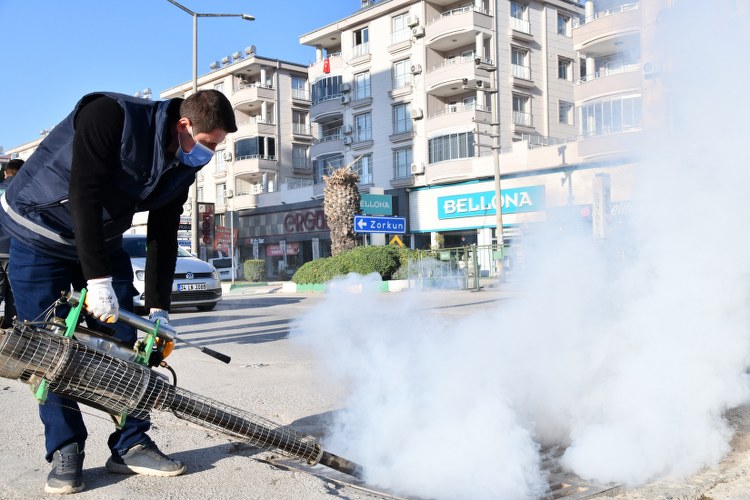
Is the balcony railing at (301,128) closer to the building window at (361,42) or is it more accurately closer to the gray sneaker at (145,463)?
the building window at (361,42)

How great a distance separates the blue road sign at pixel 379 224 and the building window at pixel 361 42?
58.1ft

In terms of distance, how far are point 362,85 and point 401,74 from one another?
328cm

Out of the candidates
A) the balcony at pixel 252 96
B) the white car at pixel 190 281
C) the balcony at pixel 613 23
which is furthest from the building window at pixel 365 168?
the balcony at pixel 613 23

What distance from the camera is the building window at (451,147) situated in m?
32.5

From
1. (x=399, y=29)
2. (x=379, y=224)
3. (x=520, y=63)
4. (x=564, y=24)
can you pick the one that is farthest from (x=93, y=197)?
(x=399, y=29)

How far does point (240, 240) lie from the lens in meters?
47.8

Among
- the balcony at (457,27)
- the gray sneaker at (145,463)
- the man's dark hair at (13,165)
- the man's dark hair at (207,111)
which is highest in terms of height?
the balcony at (457,27)

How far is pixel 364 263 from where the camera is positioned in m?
20.8

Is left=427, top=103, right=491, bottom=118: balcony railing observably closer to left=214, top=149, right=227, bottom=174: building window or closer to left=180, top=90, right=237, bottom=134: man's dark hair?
left=214, top=149, right=227, bottom=174: building window

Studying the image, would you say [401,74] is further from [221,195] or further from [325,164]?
[221,195]

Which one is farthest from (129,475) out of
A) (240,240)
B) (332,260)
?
(240,240)

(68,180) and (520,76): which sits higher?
(520,76)

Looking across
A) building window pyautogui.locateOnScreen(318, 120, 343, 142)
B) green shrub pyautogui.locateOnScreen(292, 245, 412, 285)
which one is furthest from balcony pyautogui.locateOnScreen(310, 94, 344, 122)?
green shrub pyautogui.locateOnScreen(292, 245, 412, 285)

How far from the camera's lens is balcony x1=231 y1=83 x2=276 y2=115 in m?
47.1
